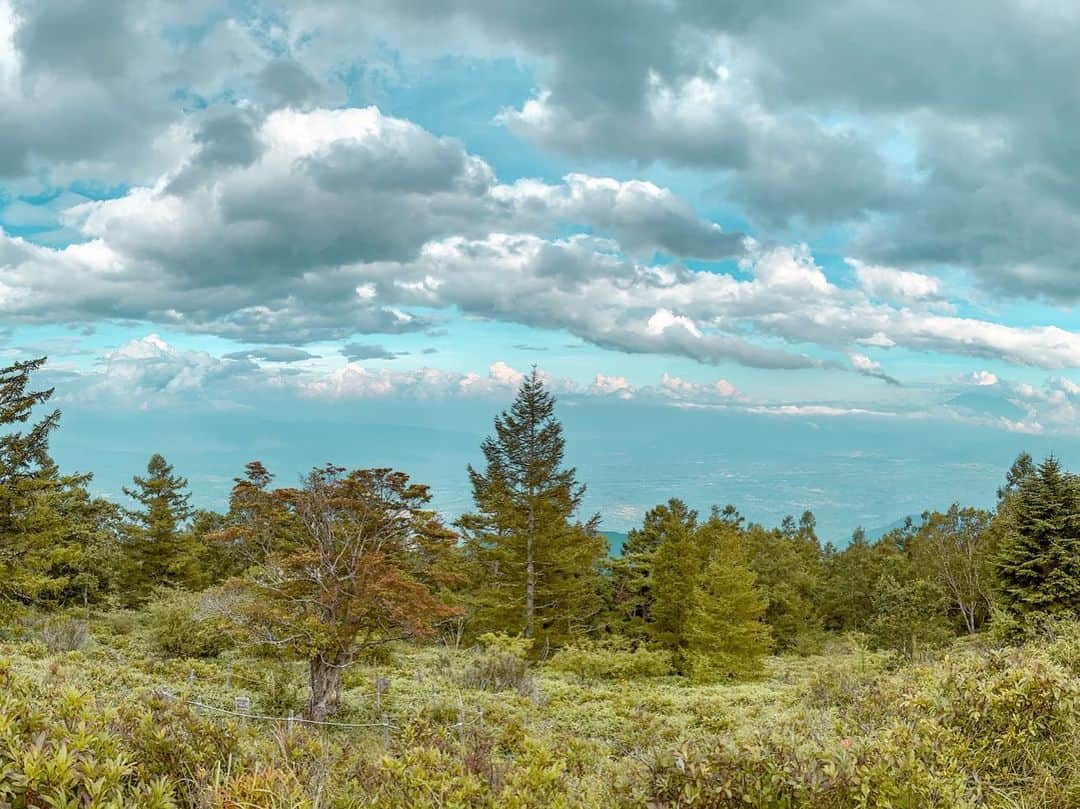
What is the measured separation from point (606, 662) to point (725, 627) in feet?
19.8

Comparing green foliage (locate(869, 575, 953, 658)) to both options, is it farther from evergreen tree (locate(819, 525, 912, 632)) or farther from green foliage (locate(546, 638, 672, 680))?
evergreen tree (locate(819, 525, 912, 632))

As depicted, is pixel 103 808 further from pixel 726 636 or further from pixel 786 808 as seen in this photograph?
pixel 726 636

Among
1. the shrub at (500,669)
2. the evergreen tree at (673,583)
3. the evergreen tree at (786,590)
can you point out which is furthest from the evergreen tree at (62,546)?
the evergreen tree at (786,590)

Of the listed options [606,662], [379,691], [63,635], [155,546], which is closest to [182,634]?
[63,635]

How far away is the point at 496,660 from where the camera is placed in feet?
64.2

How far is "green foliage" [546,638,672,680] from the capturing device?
2219 cm

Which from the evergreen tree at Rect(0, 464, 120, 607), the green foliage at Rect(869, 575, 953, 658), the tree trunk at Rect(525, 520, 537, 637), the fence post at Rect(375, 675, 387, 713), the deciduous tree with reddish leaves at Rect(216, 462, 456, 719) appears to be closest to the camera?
the deciduous tree with reddish leaves at Rect(216, 462, 456, 719)

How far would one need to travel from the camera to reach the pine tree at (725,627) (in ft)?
83.0

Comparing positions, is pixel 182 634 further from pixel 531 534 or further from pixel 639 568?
pixel 639 568

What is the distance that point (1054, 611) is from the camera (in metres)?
23.3

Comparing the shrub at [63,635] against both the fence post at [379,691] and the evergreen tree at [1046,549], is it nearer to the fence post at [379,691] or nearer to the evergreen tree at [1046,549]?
the fence post at [379,691]

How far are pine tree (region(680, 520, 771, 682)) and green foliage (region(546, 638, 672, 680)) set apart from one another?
1.43 metres

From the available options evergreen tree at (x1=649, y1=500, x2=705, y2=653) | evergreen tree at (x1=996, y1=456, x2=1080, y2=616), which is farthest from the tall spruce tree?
evergreen tree at (x1=996, y1=456, x2=1080, y2=616)

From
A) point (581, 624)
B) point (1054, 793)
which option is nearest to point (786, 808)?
point (1054, 793)
